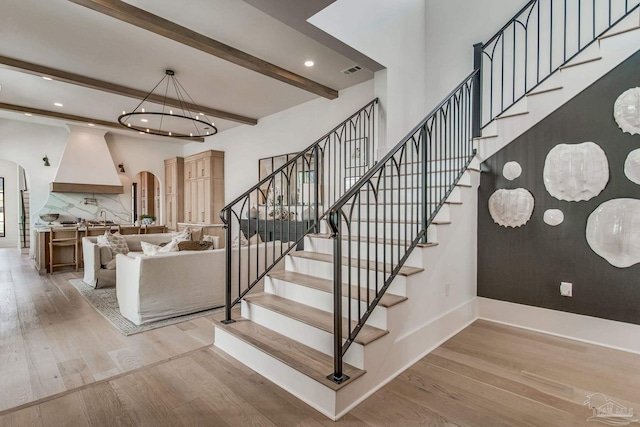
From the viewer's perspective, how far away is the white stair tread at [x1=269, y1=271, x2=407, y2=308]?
2367 millimetres

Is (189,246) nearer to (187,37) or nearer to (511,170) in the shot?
(187,37)

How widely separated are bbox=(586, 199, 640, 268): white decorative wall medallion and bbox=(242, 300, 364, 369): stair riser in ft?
7.93

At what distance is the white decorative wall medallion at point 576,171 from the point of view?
9.35ft

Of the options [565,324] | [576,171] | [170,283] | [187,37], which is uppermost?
[187,37]

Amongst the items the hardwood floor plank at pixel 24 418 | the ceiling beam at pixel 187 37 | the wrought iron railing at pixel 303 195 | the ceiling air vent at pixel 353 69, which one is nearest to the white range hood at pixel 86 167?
the wrought iron railing at pixel 303 195

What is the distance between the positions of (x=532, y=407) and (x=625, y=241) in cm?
176

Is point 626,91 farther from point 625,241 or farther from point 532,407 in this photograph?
point 532,407

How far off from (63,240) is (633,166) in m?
8.63

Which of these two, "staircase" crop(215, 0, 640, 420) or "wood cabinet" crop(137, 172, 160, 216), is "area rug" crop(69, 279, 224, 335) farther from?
"wood cabinet" crop(137, 172, 160, 216)

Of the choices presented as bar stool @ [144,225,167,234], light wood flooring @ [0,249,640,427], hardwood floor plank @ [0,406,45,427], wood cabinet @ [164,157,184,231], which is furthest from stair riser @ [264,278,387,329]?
wood cabinet @ [164,157,184,231]

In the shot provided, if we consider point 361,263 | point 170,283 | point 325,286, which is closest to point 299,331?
point 325,286

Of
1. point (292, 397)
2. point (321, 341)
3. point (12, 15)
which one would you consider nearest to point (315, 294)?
point (321, 341)

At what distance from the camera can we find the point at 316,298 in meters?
2.71

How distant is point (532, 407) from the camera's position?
1964 mm
